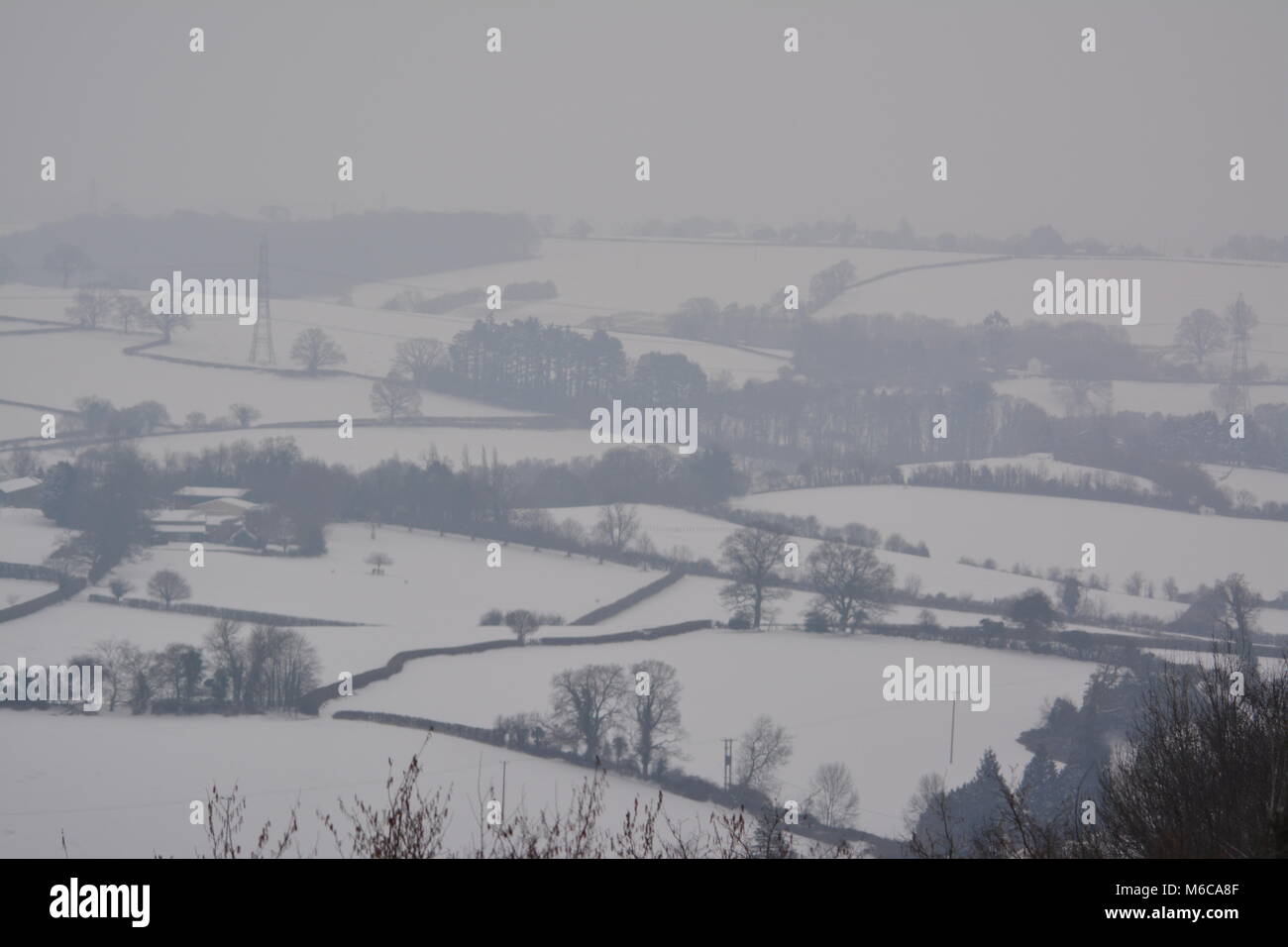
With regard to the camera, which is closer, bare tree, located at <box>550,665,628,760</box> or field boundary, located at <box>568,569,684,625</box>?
bare tree, located at <box>550,665,628,760</box>

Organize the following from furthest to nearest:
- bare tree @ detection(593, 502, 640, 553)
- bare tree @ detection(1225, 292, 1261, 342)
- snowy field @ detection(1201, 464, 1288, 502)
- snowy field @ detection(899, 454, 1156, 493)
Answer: bare tree @ detection(1225, 292, 1261, 342) → snowy field @ detection(1201, 464, 1288, 502) → snowy field @ detection(899, 454, 1156, 493) → bare tree @ detection(593, 502, 640, 553)

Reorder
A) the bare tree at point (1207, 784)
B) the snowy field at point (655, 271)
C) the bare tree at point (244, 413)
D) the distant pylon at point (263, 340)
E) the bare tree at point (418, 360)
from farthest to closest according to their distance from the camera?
the snowy field at point (655, 271) → the distant pylon at point (263, 340) → the bare tree at point (418, 360) → the bare tree at point (244, 413) → the bare tree at point (1207, 784)

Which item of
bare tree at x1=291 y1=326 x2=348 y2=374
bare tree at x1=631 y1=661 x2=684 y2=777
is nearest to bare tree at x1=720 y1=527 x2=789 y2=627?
bare tree at x1=631 y1=661 x2=684 y2=777

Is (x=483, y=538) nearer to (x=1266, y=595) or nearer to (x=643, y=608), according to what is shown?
(x=643, y=608)

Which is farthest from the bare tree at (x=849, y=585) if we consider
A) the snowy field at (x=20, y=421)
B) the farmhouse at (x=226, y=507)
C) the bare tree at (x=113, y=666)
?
the snowy field at (x=20, y=421)

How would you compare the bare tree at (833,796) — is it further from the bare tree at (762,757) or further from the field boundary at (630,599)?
the field boundary at (630,599)

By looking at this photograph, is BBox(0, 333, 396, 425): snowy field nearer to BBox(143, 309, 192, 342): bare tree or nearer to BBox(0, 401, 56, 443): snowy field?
BBox(0, 401, 56, 443): snowy field

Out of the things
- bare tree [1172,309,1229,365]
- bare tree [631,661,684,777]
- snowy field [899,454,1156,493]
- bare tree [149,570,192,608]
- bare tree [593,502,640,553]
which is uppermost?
bare tree [1172,309,1229,365]
